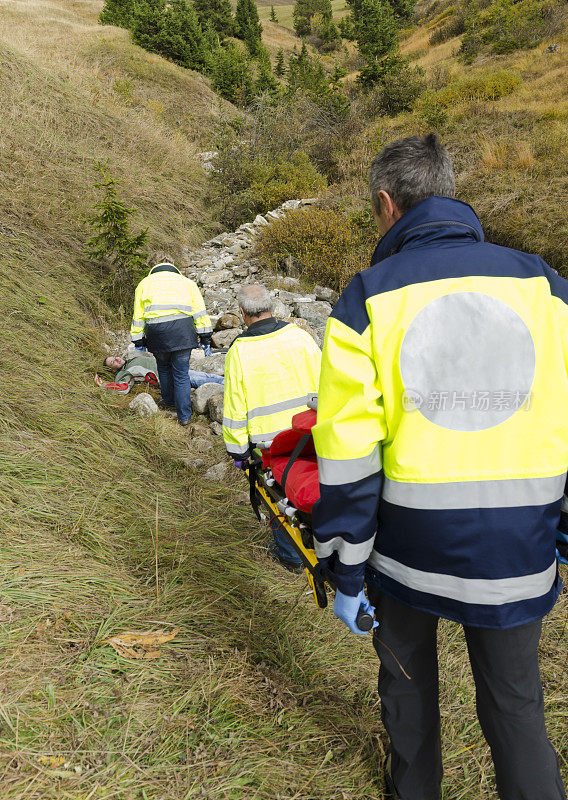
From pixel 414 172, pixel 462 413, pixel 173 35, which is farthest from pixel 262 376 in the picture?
pixel 173 35

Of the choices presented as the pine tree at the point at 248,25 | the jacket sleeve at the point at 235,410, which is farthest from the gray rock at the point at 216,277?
the pine tree at the point at 248,25

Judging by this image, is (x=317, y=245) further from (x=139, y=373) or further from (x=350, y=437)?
(x=350, y=437)

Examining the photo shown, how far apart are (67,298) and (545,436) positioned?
21.5ft

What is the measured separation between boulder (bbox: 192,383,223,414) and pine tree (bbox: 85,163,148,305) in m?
2.68

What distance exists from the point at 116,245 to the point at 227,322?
2.03m

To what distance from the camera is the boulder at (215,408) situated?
201 inches

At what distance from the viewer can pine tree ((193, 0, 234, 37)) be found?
29.8m

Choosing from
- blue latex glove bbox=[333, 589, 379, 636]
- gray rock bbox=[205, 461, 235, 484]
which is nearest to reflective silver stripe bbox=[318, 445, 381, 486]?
blue latex glove bbox=[333, 589, 379, 636]

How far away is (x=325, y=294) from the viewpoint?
7.77 m

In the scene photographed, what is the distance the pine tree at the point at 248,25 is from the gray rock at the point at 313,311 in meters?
29.4

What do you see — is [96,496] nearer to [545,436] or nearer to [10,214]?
[545,436]

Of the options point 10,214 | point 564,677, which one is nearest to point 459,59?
point 10,214

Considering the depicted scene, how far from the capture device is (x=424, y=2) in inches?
1267

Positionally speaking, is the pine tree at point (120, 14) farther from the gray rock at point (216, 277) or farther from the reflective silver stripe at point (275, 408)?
the reflective silver stripe at point (275, 408)
